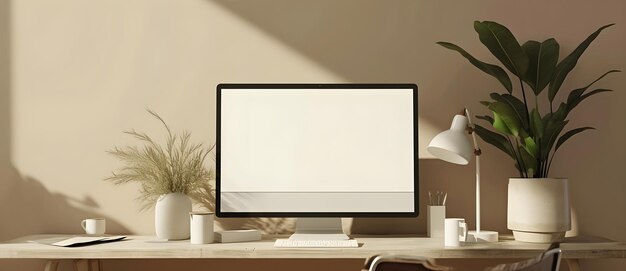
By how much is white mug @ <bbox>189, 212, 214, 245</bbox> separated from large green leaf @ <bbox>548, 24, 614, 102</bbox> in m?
1.42

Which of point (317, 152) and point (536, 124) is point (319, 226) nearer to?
point (317, 152)

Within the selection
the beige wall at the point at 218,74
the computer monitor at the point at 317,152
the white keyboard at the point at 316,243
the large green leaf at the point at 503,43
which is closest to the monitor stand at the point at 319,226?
the computer monitor at the point at 317,152

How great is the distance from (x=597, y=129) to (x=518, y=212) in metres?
0.65

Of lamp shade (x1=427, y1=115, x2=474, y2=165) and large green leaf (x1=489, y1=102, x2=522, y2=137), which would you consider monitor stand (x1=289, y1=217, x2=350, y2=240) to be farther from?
large green leaf (x1=489, y1=102, x2=522, y2=137)

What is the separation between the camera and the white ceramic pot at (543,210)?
246 centimetres

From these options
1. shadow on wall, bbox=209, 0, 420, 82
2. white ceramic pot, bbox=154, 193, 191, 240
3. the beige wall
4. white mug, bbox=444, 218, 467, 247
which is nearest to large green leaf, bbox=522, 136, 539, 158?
the beige wall

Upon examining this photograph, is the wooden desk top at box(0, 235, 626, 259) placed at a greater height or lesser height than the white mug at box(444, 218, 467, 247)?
lesser

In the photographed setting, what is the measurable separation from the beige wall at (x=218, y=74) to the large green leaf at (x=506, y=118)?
1.07 ft

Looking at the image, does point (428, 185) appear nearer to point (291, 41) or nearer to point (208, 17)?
point (291, 41)

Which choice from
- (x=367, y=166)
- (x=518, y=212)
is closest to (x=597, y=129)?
(x=518, y=212)

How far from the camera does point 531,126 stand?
2.54 m

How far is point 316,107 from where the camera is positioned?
8.62 feet

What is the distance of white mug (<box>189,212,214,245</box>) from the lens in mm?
2404

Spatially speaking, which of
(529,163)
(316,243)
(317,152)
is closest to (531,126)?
(529,163)
